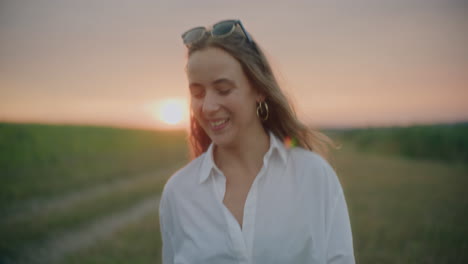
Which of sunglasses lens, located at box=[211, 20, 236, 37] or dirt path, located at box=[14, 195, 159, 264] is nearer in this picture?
sunglasses lens, located at box=[211, 20, 236, 37]

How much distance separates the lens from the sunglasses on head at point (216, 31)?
1770mm

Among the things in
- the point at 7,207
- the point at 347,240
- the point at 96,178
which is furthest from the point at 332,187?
the point at 96,178

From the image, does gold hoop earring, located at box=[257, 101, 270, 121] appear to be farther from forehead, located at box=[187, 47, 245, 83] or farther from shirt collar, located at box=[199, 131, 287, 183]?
forehead, located at box=[187, 47, 245, 83]

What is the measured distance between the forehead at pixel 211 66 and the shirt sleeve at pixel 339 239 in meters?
0.93

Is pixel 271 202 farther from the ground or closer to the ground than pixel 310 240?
farther from the ground

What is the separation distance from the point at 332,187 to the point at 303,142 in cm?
48

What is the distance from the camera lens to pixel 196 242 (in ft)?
5.77

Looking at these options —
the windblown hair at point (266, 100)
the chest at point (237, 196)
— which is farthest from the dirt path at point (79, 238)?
the chest at point (237, 196)

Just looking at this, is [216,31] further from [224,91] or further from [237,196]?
[237,196]

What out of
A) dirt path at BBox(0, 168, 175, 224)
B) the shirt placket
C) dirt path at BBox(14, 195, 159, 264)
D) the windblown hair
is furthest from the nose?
dirt path at BBox(0, 168, 175, 224)

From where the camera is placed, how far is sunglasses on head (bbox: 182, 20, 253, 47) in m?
1.77

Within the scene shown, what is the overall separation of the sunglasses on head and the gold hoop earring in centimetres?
40

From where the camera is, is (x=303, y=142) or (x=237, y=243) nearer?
(x=237, y=243)

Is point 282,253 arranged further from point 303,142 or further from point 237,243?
point 303,142
